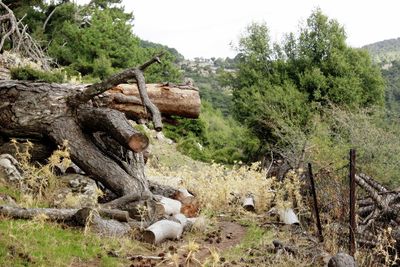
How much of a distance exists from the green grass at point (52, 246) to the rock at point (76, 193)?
852 mm

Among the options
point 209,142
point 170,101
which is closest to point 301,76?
point 209,142

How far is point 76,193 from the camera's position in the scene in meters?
7.21

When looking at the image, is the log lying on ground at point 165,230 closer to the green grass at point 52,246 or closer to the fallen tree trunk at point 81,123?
the green grass at point 52,246

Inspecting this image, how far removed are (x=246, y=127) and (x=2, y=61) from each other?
15561mm

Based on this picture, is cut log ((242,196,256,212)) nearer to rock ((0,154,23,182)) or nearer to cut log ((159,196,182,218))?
cut log ((159,196,182,218))

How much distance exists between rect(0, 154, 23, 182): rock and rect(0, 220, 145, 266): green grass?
1768 millimetres

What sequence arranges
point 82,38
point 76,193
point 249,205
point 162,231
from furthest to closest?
1. point 82,38
2. point 249,205
3. point 76,193
4. point 162,231

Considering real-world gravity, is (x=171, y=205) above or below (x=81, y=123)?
below

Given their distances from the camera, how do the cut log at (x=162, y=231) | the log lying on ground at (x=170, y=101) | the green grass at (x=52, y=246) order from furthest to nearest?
the log lying on ground at (x=170, y=101), the cut log at (x=162, y=231), the green grass at (x=52, y=246)

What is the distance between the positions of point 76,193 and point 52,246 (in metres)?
2.48

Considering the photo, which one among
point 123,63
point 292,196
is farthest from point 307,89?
point 292,196

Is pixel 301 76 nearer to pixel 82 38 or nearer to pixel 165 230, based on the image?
pixel 82 38

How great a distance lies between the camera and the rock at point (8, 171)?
6926mm

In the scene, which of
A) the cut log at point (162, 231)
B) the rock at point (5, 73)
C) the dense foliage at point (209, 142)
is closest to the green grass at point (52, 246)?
the cut log at point (162, 231)
